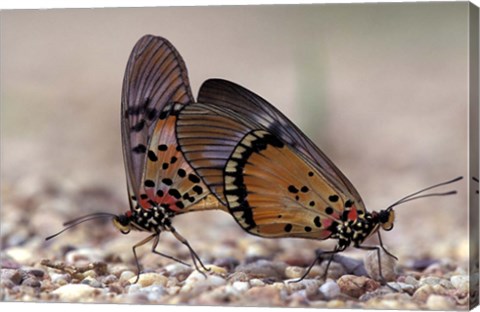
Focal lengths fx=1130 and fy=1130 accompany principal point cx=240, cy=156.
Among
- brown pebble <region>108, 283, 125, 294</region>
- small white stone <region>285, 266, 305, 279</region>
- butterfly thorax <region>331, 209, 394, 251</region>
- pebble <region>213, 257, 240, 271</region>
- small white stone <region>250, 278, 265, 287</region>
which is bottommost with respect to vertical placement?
brown pebble <region>108, 283, 125, 294</region>

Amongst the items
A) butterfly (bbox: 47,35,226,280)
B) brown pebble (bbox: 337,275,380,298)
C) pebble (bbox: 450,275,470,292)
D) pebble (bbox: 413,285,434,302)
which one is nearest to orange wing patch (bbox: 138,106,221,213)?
butterfly (bbox: 47,35,226,280)

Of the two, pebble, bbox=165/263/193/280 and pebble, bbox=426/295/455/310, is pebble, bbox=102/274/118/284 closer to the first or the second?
pebble, bbox=165/263/193/280

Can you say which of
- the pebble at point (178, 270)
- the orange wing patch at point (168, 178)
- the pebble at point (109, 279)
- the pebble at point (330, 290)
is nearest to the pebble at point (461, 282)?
the pebble at point (330, 290)

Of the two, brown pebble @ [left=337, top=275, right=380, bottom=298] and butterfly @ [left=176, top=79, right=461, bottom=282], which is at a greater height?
butterfly @ [left=176, top=79, right=461, bottom=282]

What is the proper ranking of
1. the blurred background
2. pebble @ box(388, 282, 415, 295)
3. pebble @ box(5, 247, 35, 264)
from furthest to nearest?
pebble @ box(5, 247, 35, 264)
the blurred background
pebble @ box(388, 282, 415, 295)

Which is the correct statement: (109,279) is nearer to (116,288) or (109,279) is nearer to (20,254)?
(116,288)

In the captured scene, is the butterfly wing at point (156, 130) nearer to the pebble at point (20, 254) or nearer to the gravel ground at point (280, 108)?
the gravel ground at point (280, 108)

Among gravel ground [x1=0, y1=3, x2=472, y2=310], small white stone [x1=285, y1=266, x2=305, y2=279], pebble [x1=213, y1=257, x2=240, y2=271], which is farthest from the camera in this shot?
pebble [x1=213, y1=257, x2=240, y2=271]

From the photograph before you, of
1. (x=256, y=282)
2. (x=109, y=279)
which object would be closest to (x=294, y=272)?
(x=256, y=282)

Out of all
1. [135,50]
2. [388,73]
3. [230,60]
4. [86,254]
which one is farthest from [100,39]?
[388,73]
